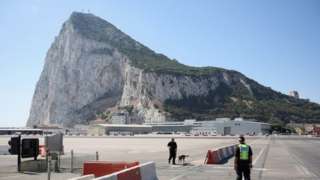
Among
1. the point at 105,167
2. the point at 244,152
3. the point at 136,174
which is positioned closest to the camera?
the point at 244,152

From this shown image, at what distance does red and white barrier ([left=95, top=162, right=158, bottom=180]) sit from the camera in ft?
47.7

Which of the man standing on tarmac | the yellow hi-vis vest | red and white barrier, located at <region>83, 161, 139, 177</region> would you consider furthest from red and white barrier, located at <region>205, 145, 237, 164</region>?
the yellow hi-vis vest

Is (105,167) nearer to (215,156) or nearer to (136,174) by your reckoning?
(136,174)

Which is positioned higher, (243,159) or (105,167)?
(243,159)

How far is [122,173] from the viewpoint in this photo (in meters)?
15.2

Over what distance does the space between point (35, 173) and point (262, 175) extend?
1012cm

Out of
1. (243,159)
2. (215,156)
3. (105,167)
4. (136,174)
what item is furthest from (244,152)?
(215,156)

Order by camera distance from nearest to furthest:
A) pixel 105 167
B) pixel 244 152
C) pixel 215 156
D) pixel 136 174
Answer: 1. pixel 244 152
2. pixel 136 174
3. pixel 105 167
4. pixel 215 156

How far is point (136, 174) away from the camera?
55.9 ft

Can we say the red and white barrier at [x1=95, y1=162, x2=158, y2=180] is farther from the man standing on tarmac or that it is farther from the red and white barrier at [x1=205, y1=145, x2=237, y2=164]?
the red and white barrier at [x1=205, y1=145, x2=237, y2=164]

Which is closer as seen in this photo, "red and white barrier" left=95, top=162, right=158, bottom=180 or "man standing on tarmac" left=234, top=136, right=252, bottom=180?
"red and white barrier" left=95, top=162, right=158, bottom=180

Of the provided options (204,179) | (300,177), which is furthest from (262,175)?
(204,179)

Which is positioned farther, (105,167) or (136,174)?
(105,167)

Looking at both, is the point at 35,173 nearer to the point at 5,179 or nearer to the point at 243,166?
the point at 5,179
